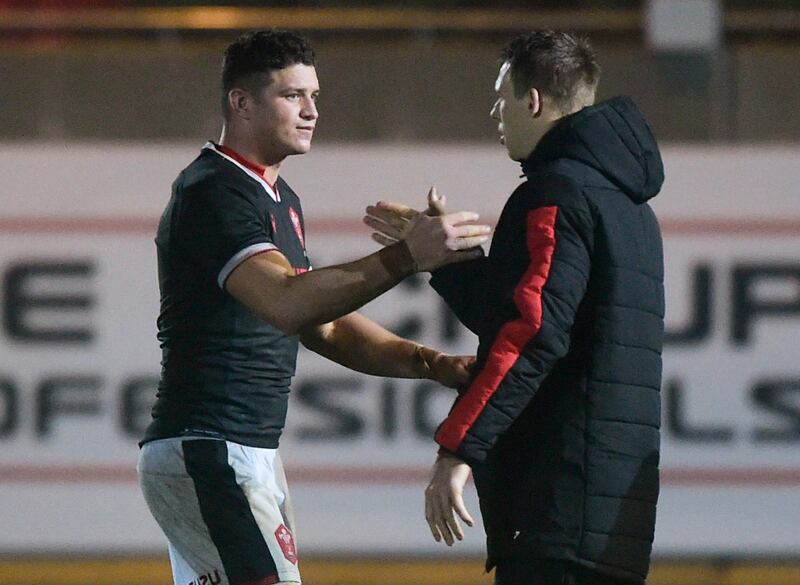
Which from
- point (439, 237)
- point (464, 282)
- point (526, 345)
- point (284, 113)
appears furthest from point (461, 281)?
point (284, 113)

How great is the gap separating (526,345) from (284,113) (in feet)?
3.00

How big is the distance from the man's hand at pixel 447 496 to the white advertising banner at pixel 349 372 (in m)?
3.16

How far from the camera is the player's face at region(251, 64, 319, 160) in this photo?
3.50 metres

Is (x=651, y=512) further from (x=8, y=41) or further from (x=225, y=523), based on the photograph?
(x=8, y=41)

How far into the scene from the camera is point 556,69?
10.6 feet

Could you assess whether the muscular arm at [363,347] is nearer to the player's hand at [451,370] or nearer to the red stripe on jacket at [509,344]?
the player's hand at [451,370]

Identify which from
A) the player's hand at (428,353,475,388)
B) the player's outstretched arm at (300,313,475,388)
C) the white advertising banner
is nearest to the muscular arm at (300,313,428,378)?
the player's outstretched arm at (300,313,475,388)

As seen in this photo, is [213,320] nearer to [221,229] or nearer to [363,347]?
[221,229]

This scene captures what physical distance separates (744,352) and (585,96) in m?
3.21

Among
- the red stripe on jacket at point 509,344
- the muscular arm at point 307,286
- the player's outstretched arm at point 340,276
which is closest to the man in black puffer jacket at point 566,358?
the red stripe on jacket at point 509,344

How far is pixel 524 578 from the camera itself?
120 inches

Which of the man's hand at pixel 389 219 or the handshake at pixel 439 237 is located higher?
the man's hand at pixel 389 219

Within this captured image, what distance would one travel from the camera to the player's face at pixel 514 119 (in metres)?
3.24

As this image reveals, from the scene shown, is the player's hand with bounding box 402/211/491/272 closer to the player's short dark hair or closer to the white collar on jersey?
the white collar on jersey
